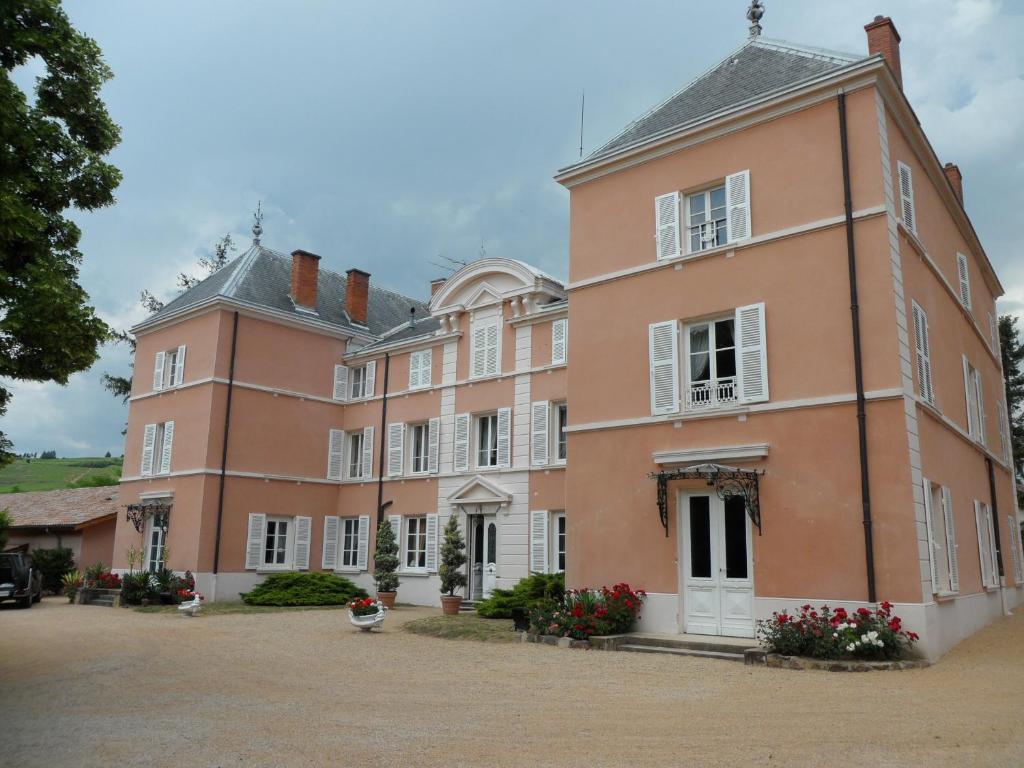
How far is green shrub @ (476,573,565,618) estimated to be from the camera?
15.5 m

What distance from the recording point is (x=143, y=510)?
21953 millimetres

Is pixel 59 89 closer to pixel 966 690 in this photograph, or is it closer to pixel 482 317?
pixel 966 690

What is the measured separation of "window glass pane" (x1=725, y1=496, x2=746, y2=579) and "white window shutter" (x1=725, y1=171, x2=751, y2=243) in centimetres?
394

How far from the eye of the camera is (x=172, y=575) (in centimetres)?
2002

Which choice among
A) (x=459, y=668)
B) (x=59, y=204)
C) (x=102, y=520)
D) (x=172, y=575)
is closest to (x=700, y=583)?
(x=459, y=668)

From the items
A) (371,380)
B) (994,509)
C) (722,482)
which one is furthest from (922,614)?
(371,380)

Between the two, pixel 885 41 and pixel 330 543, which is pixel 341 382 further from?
pixel 885 41

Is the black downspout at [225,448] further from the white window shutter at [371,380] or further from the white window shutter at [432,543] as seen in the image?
the white window shutter at [432,543]

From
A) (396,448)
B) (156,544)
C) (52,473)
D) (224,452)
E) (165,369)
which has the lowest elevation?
(156,544)

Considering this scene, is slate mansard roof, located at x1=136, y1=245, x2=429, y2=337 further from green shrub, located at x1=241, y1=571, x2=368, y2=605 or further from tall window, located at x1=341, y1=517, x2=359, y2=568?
green shrub, located at x1=241, y1=571, x2=368, y2=605

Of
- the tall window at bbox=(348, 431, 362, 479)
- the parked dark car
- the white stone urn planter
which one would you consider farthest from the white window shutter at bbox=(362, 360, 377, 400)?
the white stone urn planter

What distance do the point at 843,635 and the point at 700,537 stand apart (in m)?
Answer: 2.69

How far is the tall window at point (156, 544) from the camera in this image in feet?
70.2

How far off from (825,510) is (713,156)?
5.72m
